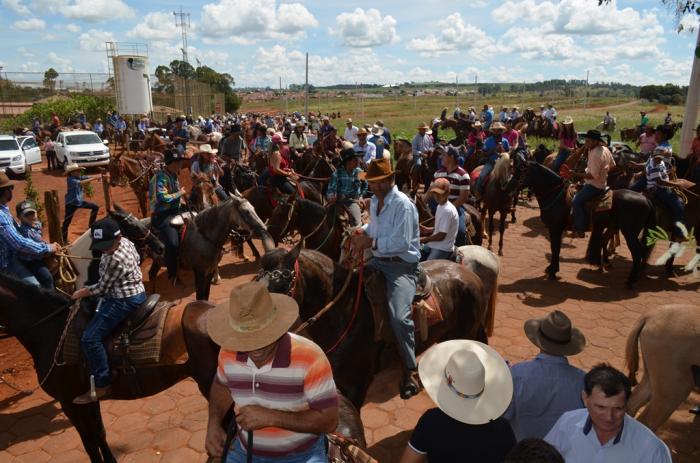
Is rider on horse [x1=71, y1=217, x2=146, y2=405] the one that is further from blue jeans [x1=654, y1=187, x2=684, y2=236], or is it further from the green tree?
the green tree

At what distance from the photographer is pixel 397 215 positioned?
15.8 ft

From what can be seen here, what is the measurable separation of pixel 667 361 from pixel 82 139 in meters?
27.8

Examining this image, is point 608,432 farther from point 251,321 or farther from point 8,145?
point 8,145

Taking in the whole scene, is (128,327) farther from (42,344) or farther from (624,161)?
(624,161)

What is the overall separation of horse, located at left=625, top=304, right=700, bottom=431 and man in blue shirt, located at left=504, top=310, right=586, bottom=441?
1653 millimetres

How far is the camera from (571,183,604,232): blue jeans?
943 cm

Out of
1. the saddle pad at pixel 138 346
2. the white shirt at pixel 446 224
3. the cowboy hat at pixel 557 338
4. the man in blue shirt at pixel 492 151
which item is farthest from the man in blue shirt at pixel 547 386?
the man in blue shirt at pixel 492 151

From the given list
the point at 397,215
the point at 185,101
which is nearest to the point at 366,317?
the point at 397,215

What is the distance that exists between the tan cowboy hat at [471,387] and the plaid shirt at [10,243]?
5619mm

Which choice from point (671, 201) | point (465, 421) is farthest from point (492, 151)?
point (465, 421)

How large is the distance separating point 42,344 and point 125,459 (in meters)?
1.51

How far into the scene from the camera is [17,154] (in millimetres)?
22578

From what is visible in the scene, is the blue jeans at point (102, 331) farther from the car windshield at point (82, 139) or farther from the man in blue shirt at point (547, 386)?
the car windshield at point (82, 139)

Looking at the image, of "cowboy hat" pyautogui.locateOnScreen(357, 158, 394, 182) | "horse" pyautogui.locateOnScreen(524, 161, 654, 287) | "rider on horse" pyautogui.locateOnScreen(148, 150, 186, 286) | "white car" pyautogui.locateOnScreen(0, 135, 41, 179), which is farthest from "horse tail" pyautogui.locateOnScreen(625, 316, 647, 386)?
"white car" pyautogui.locateOnScreen(0, 135, 41, 179)
